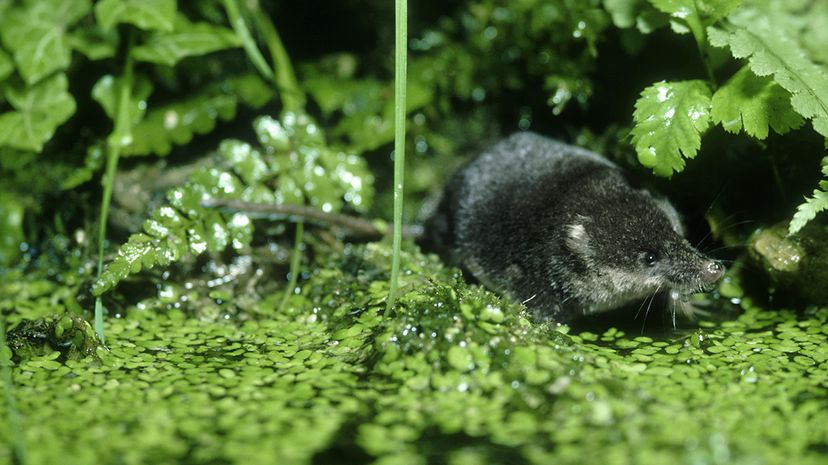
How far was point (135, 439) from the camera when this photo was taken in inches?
105

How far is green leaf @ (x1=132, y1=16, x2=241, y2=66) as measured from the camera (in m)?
4.11

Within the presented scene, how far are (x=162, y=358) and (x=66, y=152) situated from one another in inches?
78.2

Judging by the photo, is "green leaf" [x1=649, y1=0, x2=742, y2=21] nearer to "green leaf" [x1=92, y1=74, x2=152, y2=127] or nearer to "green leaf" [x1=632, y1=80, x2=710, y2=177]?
"green leaf" [x1=632, y1=80, x2=710, y2=177]

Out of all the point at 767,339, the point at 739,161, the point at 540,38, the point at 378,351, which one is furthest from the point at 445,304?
the point at 540,38

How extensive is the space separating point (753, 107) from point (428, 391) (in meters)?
1.91

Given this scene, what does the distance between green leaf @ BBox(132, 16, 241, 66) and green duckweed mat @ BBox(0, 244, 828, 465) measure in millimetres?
1465

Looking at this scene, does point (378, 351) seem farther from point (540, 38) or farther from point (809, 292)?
point (540, 38)

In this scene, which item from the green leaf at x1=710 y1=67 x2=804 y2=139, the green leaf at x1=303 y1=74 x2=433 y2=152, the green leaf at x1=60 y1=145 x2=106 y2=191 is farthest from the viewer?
the green leaf at x1=303 y1=74 x2=433 y2=152

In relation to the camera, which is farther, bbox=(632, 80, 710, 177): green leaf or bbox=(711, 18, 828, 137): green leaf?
bbox=(632, 80, 710, 177): green leaf

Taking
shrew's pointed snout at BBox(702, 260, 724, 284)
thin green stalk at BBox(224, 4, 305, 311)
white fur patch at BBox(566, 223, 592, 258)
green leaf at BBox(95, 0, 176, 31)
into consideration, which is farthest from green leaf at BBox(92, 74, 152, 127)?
shrew's pointed snout at BBox(702, 260, 724, 284)

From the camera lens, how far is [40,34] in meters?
3.94

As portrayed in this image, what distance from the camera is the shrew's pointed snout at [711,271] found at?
11.8 ft

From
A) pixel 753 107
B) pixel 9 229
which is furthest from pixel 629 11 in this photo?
pixel 9 229

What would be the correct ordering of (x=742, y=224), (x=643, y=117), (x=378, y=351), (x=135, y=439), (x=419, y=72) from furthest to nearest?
(x=419, y=72)
(x=742, y=224)
(x=643, y=117)
(x=378, y=351)
(x=135, y=439)
